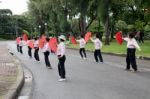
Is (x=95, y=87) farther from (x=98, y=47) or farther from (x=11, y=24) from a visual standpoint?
(x=11, y=24)

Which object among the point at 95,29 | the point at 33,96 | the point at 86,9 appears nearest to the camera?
the point at 86,9

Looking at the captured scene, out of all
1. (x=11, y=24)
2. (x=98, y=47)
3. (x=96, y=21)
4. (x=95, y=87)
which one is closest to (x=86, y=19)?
(x=98, y=47)

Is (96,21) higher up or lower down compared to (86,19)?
lower down

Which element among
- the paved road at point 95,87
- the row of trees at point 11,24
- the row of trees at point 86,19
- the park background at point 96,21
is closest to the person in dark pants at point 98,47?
the row of trees at point 86,19

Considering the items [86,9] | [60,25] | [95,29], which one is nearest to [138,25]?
[60,25]

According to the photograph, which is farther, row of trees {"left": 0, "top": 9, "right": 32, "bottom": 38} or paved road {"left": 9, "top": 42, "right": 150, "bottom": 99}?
row of trees {"left": 0, "top": 9, "right": 32, "bottom": 38}

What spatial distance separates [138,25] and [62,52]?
39045 mm

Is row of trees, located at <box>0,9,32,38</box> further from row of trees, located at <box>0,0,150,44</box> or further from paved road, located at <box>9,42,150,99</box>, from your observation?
paved road, located at <box>9,42,150,99</box>

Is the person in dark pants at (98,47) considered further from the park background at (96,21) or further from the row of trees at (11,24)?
the row of trees at (11,24)

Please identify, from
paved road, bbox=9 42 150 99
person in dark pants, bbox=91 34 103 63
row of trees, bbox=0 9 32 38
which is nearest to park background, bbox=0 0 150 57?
person in dark pants, bbox=91 34 103 63

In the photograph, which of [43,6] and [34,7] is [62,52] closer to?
[43,6]

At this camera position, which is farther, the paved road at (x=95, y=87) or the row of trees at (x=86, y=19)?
the row of trees at (x=86, y=19)

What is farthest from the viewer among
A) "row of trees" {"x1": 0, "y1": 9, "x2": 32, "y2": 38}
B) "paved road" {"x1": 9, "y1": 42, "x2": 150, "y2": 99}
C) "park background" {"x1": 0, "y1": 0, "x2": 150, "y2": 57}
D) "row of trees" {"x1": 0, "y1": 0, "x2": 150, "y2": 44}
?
"row of trees" {"x1": 0, "y1": 9, "x2": 32, "y2": 38}

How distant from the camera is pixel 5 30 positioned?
132 meters
